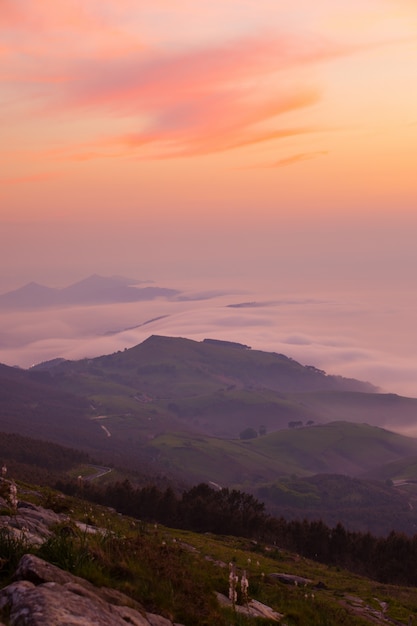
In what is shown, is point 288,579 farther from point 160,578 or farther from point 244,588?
point 160,578

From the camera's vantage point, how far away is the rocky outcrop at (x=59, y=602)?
1310 cm

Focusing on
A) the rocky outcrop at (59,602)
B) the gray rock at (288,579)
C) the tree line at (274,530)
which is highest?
the rocky outcrop at (59,602)

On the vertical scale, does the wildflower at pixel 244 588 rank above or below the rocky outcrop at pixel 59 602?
below

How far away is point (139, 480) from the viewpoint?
419 feet

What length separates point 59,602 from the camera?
13617 millimetres

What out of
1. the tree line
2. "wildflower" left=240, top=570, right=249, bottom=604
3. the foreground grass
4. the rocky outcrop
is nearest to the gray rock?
the foreground grass

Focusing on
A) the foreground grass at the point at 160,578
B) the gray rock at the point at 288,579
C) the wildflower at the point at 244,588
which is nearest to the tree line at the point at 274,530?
the gray rock at the point at 288,579

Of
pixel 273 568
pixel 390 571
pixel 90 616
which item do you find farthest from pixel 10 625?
pixel 390 571

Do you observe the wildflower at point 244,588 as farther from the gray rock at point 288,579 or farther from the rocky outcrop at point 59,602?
the gray rock at point 288,579

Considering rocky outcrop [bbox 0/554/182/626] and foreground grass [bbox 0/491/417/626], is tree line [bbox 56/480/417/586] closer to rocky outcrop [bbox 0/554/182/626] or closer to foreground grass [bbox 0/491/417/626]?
foreground grass [bbox 0/491/417/626]

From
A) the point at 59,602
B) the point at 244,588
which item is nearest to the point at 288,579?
the point at 244,588

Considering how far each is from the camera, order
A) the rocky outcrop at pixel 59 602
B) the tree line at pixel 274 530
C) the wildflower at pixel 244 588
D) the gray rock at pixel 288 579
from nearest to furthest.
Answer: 1. the rocky outcrop at pixel 59 602
2. the wildflower at pixel 244 588
3. the gray rock at pixel 288 579
4. the tree line at pixel 274 530

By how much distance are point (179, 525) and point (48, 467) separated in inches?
2468

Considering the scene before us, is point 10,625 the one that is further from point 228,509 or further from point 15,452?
point 15,452
